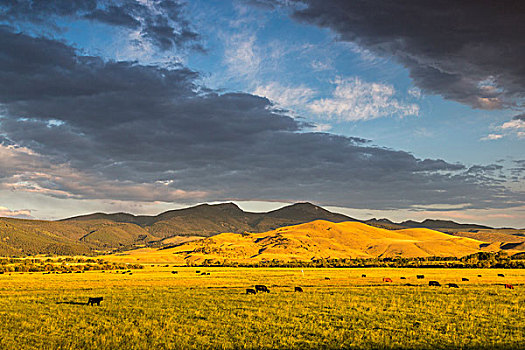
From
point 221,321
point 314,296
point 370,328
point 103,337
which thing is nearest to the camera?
point 103,337

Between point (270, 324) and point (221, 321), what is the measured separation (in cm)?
368

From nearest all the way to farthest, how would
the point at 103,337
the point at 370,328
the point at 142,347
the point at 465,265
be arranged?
the point at 142,347
the point at 103,337
the point at 370,328
the point at 465,265

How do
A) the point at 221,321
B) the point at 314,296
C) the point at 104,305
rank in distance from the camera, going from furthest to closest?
the point at 314,296 → the point at 104,305 → the point at 221,321

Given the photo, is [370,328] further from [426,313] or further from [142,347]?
[142,347]

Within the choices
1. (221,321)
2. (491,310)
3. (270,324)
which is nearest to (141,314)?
(221,321)

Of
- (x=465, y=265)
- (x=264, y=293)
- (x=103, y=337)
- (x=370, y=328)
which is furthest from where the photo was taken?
(x=465, y=265)

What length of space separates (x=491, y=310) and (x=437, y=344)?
1498 centimetres

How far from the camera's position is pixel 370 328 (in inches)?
1059

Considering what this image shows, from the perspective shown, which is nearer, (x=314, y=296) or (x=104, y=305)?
(x=104, y=305)

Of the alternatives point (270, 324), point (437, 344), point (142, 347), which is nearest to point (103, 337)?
point (142, 347)

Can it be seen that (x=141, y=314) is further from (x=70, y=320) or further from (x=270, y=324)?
(x=270, y=324)

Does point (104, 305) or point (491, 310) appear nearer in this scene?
point (491, 310)

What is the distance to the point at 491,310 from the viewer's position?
3425cm

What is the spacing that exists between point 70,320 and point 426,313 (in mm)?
26591
